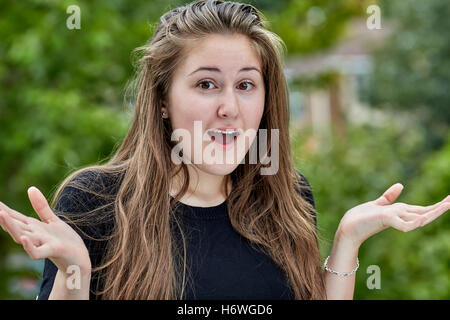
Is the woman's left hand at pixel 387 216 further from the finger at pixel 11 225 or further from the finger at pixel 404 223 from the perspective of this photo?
the finger at pixel 11 225

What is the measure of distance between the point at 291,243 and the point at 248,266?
0.22 metres

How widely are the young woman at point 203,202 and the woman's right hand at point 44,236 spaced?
10cm

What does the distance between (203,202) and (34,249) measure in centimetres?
73

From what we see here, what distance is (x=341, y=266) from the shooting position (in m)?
2.07

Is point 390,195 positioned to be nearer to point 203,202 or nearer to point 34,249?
point 203,202

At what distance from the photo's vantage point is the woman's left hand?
178 cm

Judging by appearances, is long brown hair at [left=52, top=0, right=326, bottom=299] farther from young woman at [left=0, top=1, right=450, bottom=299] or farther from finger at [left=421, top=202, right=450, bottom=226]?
finger at [left=421, top=202, right=450, bottom=226]

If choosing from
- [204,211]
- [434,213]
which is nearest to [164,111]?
[204,211]

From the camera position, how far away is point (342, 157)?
631 centimetres

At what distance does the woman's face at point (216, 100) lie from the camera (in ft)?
6.26

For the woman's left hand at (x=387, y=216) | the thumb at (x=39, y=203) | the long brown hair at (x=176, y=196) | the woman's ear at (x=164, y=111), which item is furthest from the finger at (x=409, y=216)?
the thumb at (x=39, y=203)

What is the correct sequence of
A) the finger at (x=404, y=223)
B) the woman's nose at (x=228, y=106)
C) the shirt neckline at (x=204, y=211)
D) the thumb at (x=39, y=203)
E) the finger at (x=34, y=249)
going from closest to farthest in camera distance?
the finger at (x=34, y=249)
the thumb at (x=39, y=203)
the finger at (x=404, y=223)
the woman's nose at (x=228, y=106)
the shirt neckline at (x=204, y=211)

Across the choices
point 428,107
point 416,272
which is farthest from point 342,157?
point 428,107

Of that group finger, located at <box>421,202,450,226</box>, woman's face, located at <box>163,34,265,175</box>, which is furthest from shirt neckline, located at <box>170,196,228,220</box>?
finger, located at <box>421,202,450,226</box>
